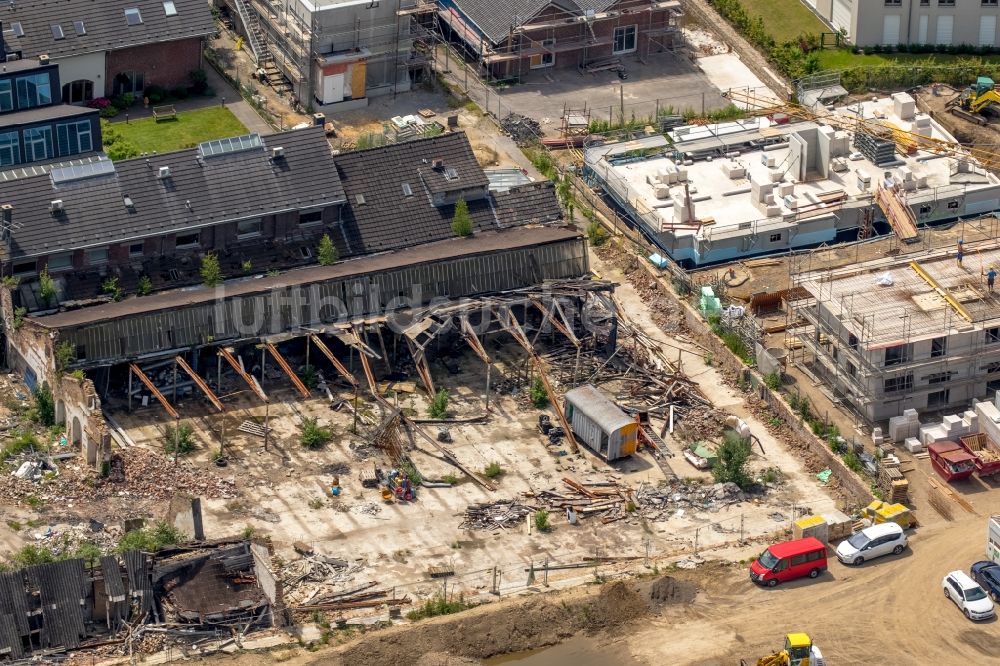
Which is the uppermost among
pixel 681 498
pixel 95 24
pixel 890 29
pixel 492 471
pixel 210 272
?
pixel 95 24

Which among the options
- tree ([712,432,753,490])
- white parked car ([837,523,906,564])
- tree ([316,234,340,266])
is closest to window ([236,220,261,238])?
tree ([316,234,340,266])

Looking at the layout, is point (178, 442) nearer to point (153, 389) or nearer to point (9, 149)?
point (153, 389)

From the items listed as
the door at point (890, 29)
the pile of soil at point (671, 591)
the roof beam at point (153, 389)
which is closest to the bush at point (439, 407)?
the roof beam at point (153, 389)

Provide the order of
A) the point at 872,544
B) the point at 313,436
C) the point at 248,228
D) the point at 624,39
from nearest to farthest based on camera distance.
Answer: the point at 872,544
the point at 313,436
the point at 248,228
the point at 624,39

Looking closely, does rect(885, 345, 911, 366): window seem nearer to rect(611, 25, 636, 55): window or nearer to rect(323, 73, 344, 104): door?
rect(611, 25, 636, 55): window

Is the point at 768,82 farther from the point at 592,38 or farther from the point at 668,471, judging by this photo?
the point at 668,471

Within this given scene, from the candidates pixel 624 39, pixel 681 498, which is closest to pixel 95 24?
pixel 624 39
